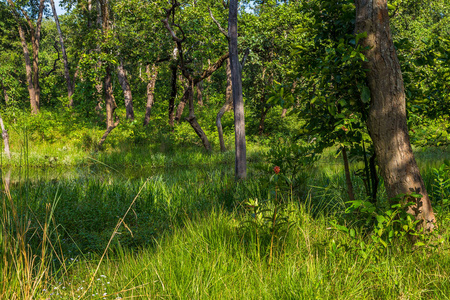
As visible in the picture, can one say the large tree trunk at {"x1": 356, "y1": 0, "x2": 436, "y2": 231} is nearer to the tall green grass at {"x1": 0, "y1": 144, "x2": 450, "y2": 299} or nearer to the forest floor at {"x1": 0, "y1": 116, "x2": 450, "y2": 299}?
the forest floor at {"x1": 0, "y1": 116, "x2": 450, "y2": 299}

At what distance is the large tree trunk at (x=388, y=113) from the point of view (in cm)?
286

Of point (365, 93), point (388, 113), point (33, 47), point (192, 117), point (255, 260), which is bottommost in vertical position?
point (255, 260)

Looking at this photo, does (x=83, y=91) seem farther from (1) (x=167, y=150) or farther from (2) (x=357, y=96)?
(2) (x=357, y=96)

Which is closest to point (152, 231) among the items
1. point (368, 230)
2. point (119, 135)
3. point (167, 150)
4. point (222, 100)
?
point (368, 230)

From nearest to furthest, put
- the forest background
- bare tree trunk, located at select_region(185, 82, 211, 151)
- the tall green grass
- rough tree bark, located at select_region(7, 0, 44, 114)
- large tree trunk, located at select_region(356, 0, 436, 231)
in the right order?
1. the tall green grass
2. the forest background
3. large tree trunk, located at select_region(356, 0, 436, 231)
4. bare tree trunk, located at select_region(185, 82, 211, 151)
5. rough tree bark, located at select_region(7, 0, 44, 114)

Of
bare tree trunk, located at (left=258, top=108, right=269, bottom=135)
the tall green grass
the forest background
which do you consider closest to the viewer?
the tall green grass

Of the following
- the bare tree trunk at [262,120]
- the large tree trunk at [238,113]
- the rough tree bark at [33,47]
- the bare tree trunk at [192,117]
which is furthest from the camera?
the rough tree bark at [33,47]

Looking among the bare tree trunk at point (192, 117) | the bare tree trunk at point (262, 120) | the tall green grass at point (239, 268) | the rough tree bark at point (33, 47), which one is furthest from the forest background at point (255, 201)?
the rough tree bark at point (33, 47)

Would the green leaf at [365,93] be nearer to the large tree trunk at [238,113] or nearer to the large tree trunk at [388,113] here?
the large tree trunk at [388,113]

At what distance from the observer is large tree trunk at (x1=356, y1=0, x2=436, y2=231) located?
112 inches

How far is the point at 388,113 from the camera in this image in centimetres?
290

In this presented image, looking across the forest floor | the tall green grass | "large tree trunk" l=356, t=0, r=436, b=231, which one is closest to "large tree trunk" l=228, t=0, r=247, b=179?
the forest floor

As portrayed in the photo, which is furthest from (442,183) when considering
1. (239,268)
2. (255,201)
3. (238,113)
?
(238,113)

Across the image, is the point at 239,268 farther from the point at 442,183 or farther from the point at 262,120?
the point at 262,120
